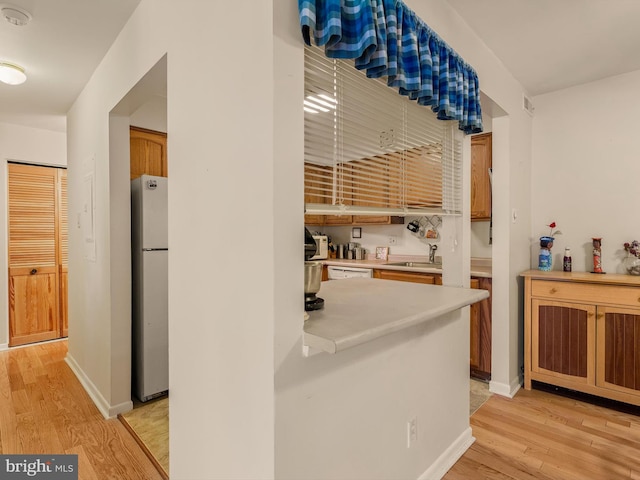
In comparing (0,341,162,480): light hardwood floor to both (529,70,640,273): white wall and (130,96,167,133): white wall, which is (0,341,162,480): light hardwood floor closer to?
(130,96,167,133): white wall

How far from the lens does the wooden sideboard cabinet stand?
7.65 feet

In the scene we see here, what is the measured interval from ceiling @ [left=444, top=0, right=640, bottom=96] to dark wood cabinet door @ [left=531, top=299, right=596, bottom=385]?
176cm

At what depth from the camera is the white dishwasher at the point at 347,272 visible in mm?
3624

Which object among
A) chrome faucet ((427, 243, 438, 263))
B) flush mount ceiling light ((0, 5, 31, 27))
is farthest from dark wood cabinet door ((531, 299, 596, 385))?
flush mount ceiling light ((0, 5, 31, 27))

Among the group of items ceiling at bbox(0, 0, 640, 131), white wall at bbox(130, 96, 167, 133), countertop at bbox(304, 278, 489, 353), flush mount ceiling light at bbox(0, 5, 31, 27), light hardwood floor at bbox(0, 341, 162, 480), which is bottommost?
light hardwood floor at bbox(0, 341, 162, 480)

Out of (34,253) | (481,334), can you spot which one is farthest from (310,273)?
(34,253)

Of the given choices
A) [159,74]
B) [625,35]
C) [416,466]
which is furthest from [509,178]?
[159,74]

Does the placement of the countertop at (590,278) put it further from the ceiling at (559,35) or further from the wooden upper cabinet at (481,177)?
the ceiling at (559,35)

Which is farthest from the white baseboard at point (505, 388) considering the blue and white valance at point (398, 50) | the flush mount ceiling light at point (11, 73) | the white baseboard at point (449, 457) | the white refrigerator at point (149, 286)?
the flush mount ceiling light at point (11, 73)

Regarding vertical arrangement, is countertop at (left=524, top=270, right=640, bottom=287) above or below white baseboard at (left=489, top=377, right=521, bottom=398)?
above

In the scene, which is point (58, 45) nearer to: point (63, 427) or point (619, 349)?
point (63, 427)

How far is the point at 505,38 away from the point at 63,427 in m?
3.80

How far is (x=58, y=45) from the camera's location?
2270mm

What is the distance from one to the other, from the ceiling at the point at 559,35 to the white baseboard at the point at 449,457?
94.6 inches
